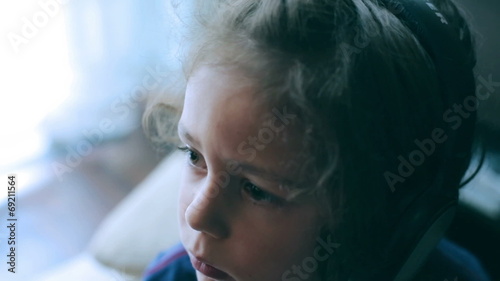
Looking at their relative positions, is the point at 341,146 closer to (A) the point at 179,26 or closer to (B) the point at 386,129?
(B) the point at 386,129

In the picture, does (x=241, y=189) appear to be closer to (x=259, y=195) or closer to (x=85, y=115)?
(x=259, y=195)

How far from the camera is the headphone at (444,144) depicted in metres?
0.48

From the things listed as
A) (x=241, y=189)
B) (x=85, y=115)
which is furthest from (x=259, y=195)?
(x=85, y=115)

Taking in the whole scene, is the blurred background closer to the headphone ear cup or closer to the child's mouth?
the headphone ear cup

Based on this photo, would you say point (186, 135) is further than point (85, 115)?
No

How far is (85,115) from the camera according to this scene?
134 cm

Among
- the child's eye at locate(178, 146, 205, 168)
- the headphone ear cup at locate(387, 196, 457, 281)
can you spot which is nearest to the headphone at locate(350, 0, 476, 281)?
the headphone ear cup at locate(387, 196, 457, 281)

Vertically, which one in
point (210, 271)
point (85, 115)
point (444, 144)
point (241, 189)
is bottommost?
point (85, 115)

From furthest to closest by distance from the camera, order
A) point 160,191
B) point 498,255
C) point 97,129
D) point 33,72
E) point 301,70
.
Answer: point 97,129
point 33,72
point 160,191
point 498,255
point 301,70

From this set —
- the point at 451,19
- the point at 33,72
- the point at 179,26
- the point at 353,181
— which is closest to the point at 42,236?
the point at 33,72

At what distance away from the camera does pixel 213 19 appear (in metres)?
0.57

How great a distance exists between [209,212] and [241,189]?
0.13ft

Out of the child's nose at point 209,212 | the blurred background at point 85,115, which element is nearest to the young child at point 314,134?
the child's nose at point 209,212

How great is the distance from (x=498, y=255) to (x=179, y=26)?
0.46 meters
